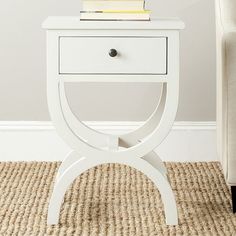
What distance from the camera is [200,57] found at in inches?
105

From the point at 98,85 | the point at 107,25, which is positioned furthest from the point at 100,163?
the point at 98,85

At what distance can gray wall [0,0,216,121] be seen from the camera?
2641 millimetres

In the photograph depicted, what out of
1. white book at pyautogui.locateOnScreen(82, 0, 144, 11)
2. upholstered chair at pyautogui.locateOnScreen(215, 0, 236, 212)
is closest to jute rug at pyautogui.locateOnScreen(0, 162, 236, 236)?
upholstered chair at pyautogui.locateOnScreen(215, 0, 236, 212)

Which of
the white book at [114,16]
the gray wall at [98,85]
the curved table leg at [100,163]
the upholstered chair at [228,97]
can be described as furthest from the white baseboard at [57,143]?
the white book at [114,16]

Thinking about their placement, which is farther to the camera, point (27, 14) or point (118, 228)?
point (27, 14)

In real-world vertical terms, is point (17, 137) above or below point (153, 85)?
below

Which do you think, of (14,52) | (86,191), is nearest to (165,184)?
(86,191)

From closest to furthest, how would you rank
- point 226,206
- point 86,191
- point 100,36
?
1. point 100,36
2. point 226,206
3. point 86,191

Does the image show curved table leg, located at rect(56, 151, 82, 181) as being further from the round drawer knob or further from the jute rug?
the round drawer knob

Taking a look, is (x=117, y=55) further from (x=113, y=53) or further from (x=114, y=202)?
(x=114, y=202)

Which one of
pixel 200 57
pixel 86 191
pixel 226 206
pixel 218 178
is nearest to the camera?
pixel 226 206

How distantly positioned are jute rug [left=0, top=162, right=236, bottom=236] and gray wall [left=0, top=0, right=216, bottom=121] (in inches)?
8.2

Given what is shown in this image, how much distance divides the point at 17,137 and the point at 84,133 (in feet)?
1.56

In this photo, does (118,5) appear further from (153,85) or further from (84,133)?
(153,85)
